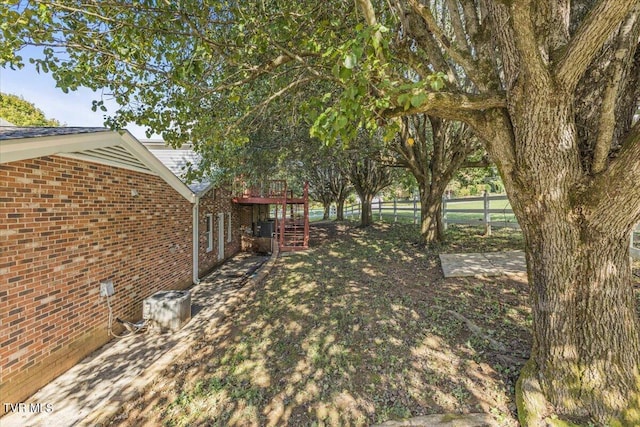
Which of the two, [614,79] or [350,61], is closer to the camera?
[350,61]

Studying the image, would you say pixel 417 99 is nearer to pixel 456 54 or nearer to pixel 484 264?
pixel 456 54

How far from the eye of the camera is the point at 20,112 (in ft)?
65.3

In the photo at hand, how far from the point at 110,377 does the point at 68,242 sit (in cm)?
217

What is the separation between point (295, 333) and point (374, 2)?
5.87 m

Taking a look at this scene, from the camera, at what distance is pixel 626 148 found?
2.26 meters

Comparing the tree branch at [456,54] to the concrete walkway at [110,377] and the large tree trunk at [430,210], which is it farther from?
the large tree trunk at [430,210]

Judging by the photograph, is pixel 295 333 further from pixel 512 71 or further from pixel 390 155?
pixel 390 155

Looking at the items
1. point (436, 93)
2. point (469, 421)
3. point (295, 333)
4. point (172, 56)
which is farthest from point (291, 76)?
point (469, 421)

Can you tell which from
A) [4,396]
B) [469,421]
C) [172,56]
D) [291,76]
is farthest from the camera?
[291,76]

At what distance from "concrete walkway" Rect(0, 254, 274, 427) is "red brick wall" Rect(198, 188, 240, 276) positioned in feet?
11.6

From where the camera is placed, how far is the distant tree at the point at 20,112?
18875 mm

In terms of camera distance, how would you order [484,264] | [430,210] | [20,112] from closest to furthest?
[484,264] → [430,210] → [20,112]

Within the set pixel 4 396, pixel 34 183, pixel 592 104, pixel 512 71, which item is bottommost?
pixel 4 396

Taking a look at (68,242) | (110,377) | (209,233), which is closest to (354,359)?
(110,377)
